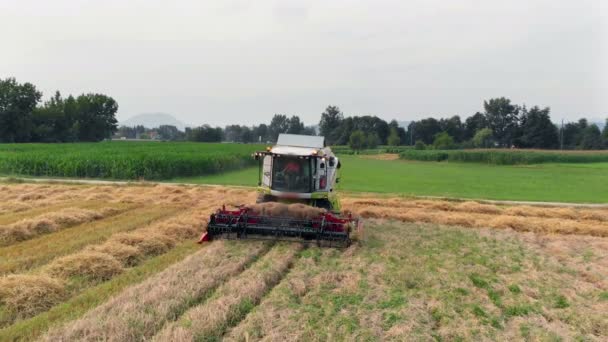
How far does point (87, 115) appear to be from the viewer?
80.6 meters

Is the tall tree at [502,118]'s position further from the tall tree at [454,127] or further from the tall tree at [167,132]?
the tall tree at [167,132]

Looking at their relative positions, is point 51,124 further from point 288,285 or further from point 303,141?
point 288,285

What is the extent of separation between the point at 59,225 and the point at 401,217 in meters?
10.8

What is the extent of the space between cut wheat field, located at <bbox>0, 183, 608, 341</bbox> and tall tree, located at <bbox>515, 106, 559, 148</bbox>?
94508mm

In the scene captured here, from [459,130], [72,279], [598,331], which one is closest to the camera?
[598,331]

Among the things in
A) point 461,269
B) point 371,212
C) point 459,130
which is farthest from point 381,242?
point 459,130

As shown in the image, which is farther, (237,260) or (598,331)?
(237,260)

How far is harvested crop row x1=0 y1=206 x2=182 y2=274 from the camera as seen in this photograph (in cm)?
885

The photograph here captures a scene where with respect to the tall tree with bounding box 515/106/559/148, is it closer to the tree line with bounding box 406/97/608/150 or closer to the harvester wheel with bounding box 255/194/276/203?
the tree line with bounding box 406/97/608/150

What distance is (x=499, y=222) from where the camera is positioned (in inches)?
620

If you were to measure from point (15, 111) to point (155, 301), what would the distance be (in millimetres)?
68538

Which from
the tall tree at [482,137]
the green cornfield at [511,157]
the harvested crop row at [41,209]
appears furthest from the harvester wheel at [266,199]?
the tall tree at [482,137]

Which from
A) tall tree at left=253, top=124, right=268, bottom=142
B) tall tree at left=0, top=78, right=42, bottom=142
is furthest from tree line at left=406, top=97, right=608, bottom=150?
tall tree at left=0, top=78, right=42, bottom=142

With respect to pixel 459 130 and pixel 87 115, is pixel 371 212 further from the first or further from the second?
pixel 459 130
